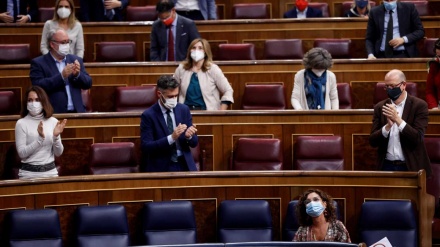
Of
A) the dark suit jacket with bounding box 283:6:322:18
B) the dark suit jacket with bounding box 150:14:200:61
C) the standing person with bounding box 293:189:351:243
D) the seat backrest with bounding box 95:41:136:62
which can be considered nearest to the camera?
the standing person with bounding box 293:189:351:243

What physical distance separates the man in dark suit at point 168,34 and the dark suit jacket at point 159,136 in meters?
1.68

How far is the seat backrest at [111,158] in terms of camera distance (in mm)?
6168

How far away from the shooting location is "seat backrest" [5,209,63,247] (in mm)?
5293

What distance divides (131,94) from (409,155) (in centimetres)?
218

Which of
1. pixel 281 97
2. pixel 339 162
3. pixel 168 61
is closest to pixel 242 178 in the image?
pixel 339 162

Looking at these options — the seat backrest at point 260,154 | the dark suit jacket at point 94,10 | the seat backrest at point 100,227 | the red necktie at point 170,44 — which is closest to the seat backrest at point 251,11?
the dark suit jacket at point 94,10

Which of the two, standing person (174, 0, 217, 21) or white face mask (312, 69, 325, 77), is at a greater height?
standing person (174, 0, 217, 21)

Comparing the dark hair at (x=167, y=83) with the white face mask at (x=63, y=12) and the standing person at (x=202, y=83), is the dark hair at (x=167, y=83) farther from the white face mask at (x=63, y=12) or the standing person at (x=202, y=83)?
the white face mask at (x=63, y=12)

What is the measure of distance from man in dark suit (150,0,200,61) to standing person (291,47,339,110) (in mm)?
1219

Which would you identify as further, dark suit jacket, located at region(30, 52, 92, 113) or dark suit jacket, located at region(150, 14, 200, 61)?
dark suit jacket, located at region(150, 14, 200, 61)

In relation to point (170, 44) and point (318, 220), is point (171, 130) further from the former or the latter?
point (170, 44)

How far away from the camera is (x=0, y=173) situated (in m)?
6.32

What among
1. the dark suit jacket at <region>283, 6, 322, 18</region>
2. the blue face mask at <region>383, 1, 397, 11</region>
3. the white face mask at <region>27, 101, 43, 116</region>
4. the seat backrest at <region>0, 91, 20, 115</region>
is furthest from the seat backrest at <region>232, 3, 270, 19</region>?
the white face mask at <region>27, 101, 43, 116</region>

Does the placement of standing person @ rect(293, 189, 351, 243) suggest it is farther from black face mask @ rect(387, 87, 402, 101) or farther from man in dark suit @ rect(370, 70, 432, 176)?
black face mask @ rect(387, 87, 402, 101)
